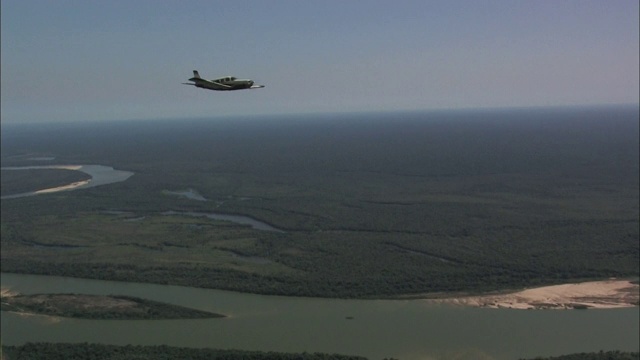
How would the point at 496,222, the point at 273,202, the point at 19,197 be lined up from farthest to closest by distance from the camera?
the point at 19,197
the point at 273,202
the point at 496,222

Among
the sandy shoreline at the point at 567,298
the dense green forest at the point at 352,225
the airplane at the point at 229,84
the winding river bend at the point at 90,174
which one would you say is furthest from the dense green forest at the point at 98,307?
the winding river bend at the point at 90,174

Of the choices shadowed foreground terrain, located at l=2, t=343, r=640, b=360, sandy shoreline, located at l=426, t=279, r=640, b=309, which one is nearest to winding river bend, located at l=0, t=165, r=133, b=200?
shadowed foreground terrain, located at l=2, t=343, r=640, b=360

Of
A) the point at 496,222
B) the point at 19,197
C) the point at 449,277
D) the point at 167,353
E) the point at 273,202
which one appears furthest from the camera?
the point at 19,197

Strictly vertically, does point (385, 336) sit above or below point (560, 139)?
below

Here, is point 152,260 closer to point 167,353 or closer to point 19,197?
point 167,353

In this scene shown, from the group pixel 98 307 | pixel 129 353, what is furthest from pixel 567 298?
pixel 98 307

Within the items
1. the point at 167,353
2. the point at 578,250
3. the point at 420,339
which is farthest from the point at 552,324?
the point at 167,353
